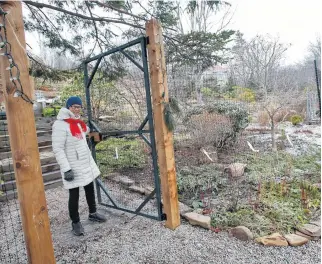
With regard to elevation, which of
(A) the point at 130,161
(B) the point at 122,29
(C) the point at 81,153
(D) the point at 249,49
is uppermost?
(D) the point at 249,49

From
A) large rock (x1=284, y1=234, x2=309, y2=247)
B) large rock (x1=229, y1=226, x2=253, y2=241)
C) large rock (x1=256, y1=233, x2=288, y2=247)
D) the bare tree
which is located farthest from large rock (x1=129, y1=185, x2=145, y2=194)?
the bare tree

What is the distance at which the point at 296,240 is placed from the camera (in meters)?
2.09

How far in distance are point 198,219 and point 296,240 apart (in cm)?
86

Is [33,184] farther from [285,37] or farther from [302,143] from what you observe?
[285,37]

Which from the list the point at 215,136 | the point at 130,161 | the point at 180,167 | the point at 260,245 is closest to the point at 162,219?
the point at 260,245

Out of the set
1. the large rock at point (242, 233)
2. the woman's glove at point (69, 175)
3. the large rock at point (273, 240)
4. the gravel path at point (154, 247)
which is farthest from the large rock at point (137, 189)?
the large rock at point (273, 240)

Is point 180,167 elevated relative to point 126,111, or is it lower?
lower

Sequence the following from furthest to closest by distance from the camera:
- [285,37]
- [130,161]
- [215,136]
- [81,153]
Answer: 1. [285,37]
2. [215,136]
3. [130,161]
4. [81,153]

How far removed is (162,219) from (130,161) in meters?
2.21

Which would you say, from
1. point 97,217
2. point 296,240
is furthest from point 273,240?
point 97,217

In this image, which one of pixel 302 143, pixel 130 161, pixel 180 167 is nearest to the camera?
pixel 180 167

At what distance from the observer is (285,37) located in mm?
8375

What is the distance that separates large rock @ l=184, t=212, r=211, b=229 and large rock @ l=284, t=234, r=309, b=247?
69 cm

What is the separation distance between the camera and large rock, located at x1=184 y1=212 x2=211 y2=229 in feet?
7.95
